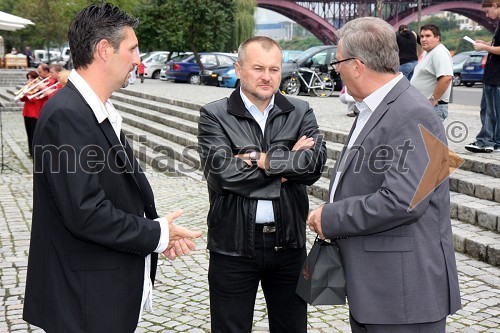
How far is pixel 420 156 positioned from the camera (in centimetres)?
228

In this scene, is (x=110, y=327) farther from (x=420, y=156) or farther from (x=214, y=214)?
(x=420, y=156)

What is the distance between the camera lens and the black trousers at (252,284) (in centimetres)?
290

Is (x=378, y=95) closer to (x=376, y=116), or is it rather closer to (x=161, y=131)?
(x=376, y=116)

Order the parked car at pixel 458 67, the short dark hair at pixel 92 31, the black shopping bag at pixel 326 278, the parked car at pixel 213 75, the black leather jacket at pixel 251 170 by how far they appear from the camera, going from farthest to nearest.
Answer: the parked car at pixel 458 67 → the parked car at pixel 213 75 → the black leather jacket at pixel 251 170 → the black shopping bag at pixel 326 278 → the short dark hair at pixel 92 31

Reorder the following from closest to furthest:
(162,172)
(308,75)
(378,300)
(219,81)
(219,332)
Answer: (378,300)
(219,332)
(162,172)
(308,75)
(219,81)

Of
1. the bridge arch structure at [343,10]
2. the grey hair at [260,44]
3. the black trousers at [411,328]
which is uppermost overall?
the bridge arch structure at [343,10]

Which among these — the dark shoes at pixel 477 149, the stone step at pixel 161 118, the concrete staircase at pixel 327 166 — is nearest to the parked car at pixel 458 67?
the concrete staircase at pixel 327 166

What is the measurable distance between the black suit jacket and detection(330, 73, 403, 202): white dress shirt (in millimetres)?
839

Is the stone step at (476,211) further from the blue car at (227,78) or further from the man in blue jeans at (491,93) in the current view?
the blue car at (227,78)

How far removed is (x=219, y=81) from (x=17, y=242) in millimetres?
18916

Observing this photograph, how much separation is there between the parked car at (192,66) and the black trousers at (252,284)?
24316 millimetres

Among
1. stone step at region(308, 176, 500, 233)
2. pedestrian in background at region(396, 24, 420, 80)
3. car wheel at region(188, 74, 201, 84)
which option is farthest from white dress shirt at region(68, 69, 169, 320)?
car wheel at region(188, 74, 201, 84)

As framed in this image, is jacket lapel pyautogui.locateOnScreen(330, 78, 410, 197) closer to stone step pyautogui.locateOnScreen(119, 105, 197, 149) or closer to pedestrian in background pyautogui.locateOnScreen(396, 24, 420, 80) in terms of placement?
stone step pyautogui.locateOnScreen(119, 105, 197, 149)

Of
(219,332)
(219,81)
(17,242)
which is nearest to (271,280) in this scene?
(219,332)
